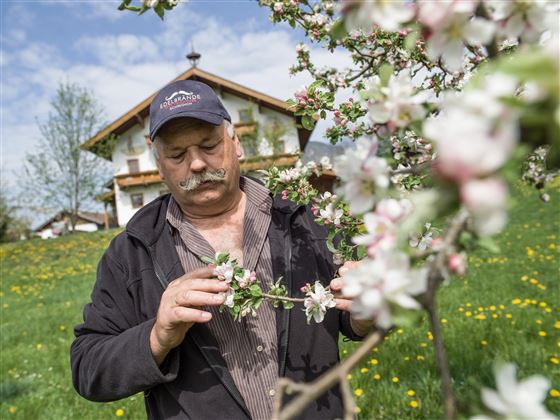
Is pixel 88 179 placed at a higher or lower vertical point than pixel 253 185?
higher

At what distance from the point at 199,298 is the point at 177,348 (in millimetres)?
624

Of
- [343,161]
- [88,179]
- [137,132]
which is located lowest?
[343,161]

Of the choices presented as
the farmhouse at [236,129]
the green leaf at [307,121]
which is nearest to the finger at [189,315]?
the green leaf at [307,121]

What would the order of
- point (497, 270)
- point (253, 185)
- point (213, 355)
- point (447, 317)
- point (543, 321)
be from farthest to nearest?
point (497, 270) → point (447, 317) → point (543, 321) → point (253, 185) → point (213, 355)

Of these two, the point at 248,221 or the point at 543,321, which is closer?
the point at 248,221

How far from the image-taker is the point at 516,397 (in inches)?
18.5

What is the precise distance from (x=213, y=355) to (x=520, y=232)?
8857mm

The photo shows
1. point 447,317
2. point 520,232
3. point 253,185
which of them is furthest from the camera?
point 520,232

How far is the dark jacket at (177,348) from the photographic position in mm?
2047

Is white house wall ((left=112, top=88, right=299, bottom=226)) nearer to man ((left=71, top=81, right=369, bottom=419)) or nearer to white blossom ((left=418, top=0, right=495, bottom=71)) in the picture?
man ((left=71, top=81, right=369, bottom=419))

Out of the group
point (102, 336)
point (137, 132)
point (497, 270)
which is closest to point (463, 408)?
point (102, 336)

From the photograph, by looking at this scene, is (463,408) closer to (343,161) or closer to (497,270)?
(343,161)

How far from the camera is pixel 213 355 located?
2133 millimetres

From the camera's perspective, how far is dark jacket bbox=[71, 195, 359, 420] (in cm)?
205
